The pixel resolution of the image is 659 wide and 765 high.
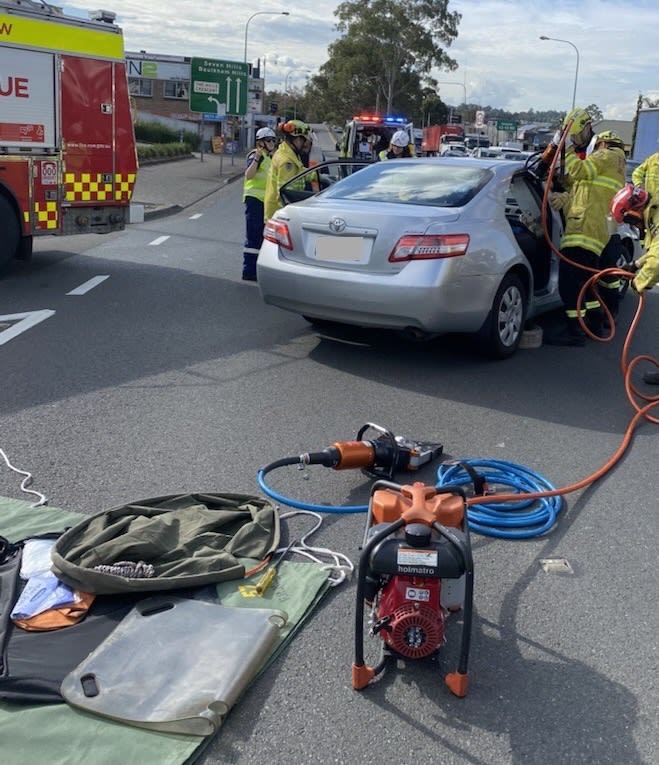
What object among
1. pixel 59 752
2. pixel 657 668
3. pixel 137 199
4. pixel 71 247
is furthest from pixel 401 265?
pixel 137 199

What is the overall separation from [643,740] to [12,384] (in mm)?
4591

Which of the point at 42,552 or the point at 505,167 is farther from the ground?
the point at 505,167

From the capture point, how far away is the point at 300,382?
6.16 metres

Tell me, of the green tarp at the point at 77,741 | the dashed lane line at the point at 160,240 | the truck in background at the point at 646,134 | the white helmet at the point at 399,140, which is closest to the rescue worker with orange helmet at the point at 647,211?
the green tarp at the point at 77,741

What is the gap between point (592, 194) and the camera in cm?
709

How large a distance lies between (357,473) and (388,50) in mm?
71170

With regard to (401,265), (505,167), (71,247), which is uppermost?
(505,167)

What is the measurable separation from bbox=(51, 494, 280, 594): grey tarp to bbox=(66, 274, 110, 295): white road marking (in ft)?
19.2

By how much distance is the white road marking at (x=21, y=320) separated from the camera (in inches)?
284

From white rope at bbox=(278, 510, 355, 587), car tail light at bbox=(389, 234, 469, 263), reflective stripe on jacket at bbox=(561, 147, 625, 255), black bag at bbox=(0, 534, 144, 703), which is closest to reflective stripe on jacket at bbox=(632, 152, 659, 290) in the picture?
reflective stripe on jacket at bbox=(561, 147, 625, 255)

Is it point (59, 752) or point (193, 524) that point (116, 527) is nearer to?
point (193, 524)

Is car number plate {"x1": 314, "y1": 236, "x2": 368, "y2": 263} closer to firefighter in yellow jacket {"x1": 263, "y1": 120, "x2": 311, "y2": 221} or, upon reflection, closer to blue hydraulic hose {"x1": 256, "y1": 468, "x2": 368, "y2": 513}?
blue hydraulic hose {"x1": 256, "y1": 468, "x2": 368, "y2": 513}

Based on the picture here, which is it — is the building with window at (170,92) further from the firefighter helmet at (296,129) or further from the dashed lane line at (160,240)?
the firefighter helmet at (296,129)

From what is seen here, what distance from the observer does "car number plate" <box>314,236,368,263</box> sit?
6102 mm
